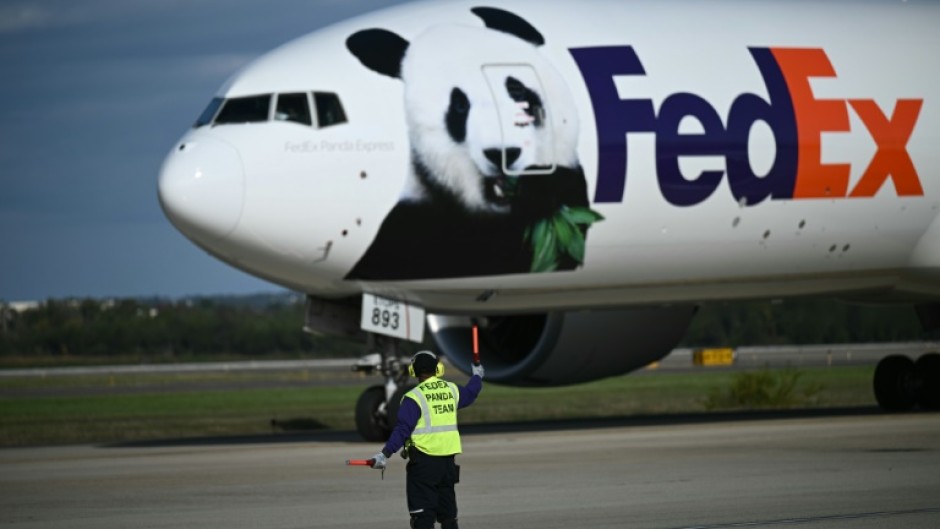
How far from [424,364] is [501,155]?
8.56 meters

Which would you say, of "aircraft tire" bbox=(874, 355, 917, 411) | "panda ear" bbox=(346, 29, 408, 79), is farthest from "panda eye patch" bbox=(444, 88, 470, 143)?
"aircraft tire" bbox=(874, 355, 917, 411)

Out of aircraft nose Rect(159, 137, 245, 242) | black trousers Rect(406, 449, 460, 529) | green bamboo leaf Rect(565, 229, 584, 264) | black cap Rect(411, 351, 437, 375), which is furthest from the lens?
green bamboo leaf Rect(565, 229, 584, 264)

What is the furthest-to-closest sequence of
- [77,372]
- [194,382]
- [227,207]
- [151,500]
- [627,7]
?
1. [77,372]
2. [194,382]
3. [627,7]
4. [227,207]
5. [151,500]

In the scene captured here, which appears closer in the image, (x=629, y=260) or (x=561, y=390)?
(x=629, y=260)

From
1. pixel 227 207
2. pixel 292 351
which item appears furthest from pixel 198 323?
pixel 227 207

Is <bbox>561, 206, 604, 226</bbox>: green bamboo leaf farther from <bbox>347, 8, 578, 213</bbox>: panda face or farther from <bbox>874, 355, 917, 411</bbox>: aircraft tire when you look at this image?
<bbox>874, 355, 917, 411</bbox>: aircraft tire

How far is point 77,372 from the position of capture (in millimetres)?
61062

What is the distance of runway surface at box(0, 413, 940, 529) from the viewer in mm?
13008

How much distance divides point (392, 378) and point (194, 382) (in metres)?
33.5

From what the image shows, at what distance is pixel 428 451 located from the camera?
11.2 m

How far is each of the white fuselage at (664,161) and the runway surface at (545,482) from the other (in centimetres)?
194

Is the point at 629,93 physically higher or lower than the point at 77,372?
higher

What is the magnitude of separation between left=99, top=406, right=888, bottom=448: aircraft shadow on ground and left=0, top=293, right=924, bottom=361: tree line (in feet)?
43.1

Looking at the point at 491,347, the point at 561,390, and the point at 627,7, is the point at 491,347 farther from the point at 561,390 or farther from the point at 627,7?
the point at 561,390
